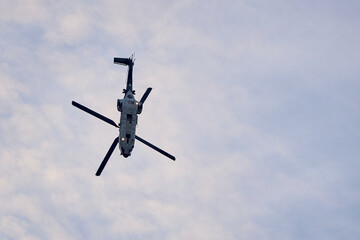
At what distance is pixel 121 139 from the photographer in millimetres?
62281

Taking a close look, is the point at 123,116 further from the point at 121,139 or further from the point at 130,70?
the point at 130,70

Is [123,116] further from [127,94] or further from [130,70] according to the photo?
[130,70]

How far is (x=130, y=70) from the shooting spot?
224ft

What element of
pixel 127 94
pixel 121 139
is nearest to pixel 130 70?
pixel 127 94

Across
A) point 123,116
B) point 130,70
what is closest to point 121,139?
point 123,116

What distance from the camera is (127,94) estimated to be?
214 feet

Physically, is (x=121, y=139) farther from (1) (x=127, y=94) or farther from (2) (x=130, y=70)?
(2) (x=130, y=70)

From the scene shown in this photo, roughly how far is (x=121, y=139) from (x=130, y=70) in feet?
38.8

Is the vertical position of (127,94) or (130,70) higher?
(130,70)

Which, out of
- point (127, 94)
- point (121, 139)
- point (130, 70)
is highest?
point (130, 70)

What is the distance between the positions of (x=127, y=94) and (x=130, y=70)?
A: 16.1 ft

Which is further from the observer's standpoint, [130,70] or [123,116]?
[130,70]

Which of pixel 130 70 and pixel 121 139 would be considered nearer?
pixel 121 139

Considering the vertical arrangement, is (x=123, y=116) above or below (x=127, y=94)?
below
